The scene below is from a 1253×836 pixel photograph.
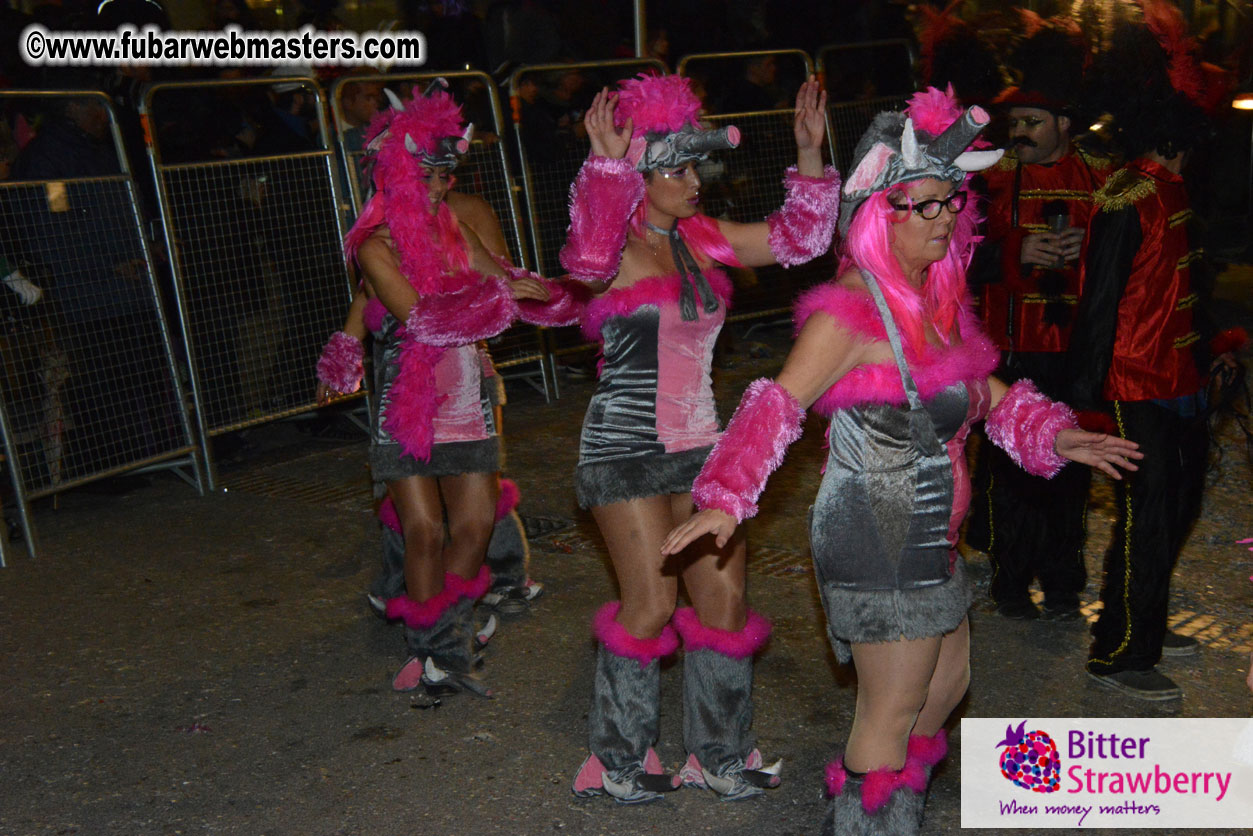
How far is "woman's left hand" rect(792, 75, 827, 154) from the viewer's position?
4102mm

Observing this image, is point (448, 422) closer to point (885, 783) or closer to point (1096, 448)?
point (885, 783)

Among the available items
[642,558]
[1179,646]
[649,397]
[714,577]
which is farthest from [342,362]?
[1179,646]

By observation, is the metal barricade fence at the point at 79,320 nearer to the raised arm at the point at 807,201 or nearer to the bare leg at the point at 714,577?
the bare leg at the point at 714,577

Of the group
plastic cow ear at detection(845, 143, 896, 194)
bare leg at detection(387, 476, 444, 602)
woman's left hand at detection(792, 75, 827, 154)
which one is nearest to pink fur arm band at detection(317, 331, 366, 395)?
bare leg at detection(387, 476, 444, 602)

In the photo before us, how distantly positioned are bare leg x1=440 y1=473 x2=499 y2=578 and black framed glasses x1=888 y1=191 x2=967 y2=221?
2.33m

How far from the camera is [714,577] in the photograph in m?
4.05

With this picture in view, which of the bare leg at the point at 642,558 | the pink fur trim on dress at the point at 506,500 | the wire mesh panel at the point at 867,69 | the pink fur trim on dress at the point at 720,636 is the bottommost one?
the pink fur trim on dress at the point at 720,636

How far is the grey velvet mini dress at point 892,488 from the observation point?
3.17 metres

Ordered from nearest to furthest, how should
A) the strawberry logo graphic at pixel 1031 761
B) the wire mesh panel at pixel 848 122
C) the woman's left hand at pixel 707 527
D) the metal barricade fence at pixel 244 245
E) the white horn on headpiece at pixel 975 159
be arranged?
the woman's left hand at pixel 707 527 < the white horn on headpiece at pixel 975 159 < the strawberry logo graphic at pixel 1031 761 < the metal barricade fence at pixel 244 245 < the wire mesh panel at pixel 848 122

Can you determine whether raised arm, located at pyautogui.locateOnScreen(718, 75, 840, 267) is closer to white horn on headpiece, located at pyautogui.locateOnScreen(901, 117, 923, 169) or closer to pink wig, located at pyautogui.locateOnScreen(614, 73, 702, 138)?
pink wig, located at pyautogui.locateOnScreen(614, 73, 702, 138)

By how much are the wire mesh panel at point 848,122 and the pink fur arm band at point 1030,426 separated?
25.8ft

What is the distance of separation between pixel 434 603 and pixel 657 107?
211cm

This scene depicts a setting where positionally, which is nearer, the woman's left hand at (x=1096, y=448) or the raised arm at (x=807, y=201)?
the woman's left hand at (x=1096, y=448)

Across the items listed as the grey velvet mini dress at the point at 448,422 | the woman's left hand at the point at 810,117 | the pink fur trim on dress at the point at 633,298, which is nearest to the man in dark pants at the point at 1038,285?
the woman's left hand at the point at 810,117
